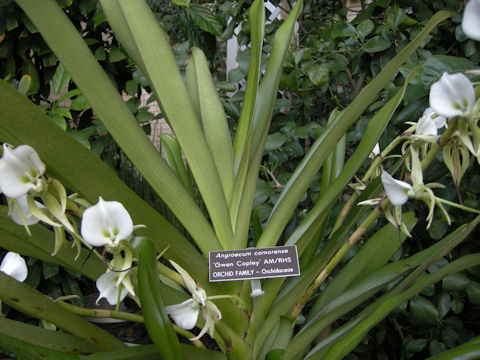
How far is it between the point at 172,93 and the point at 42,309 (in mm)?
318

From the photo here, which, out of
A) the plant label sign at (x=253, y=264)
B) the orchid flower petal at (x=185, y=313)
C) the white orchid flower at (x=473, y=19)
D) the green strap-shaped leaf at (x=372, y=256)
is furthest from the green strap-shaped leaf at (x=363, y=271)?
the white orchid flower at (x=473, y=19)

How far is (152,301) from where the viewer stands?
0.34 metres

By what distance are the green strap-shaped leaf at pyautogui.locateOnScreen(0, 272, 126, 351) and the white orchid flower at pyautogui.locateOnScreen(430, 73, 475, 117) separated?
0.47 metres

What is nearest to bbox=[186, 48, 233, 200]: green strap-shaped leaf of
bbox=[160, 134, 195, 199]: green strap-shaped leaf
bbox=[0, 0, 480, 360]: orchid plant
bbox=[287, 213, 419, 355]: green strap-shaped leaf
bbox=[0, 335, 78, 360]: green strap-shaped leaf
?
bbox=[0, 0, 480, 360]: orchid plant

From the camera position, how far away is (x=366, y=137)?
612 millimetres

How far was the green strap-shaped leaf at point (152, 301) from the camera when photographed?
31 centimetres

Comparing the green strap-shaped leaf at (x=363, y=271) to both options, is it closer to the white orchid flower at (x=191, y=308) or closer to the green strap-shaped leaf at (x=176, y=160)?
the white orchid flower at (x=191, y=308)

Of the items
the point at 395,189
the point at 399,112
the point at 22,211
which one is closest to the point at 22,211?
the point at 22,211

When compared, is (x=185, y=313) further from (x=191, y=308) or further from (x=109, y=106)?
(x=109, y=106)

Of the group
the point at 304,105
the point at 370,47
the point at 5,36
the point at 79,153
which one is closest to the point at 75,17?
the point at 5,36

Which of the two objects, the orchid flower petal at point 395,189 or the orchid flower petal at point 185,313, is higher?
the orchid flower petal at point 395,189

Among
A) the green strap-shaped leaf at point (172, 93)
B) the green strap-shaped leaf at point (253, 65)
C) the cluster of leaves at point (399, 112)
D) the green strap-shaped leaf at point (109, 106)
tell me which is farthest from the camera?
the cluster of leaves at point (399, 112)

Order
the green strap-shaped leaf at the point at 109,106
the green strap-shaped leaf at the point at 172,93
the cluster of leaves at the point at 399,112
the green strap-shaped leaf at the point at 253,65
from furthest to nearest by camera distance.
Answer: the cluster of leaves at the point at 399,112
the green strap-shaped leaf at the point at 253,65
the green strap-shaped leaf at the point at 172,93
the green strap-shaped leaf at the point at 109,106

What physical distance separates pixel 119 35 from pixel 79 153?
0.32 meters
